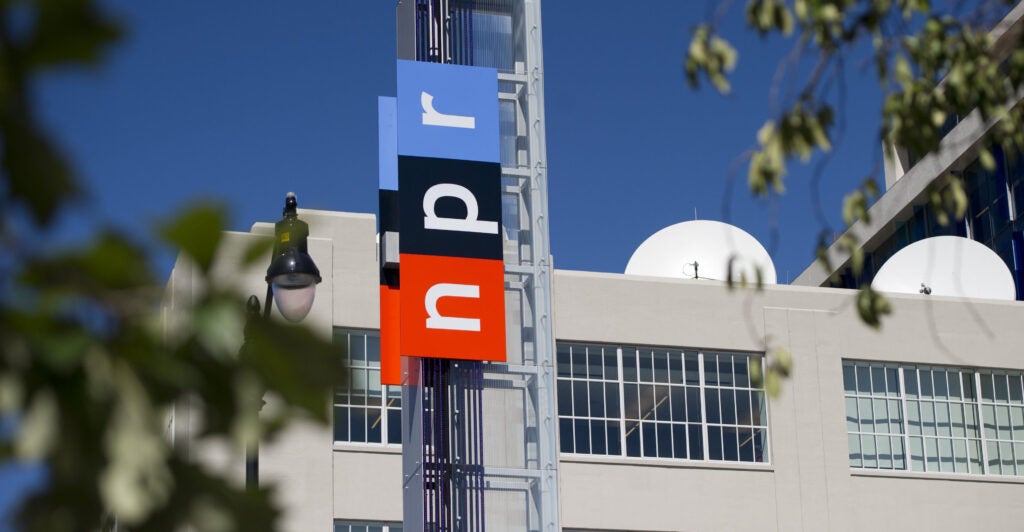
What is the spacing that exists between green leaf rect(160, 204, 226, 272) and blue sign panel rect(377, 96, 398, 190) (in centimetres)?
2716

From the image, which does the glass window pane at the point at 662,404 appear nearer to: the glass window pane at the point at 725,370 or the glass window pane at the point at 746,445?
the glass window pane at the point at 725,370

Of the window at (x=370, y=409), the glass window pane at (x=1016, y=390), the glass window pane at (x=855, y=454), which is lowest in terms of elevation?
the glass window pane at (x=855, y=454)

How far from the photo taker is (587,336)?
3177cm

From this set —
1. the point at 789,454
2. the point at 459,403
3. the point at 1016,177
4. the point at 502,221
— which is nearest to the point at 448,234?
the point at 502,221

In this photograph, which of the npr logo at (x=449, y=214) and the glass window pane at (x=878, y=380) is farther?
the glass window pane at (x=878, y=380)

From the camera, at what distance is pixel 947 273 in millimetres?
38156

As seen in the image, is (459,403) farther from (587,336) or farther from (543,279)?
(587,336)

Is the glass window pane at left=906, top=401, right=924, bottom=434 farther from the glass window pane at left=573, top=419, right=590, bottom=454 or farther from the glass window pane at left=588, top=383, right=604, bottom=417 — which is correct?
the glass window pane at left=573, top=419, right=590, bottom=454

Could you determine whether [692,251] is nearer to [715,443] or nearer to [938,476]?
[715,443]

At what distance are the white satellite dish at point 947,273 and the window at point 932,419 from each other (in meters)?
3.80

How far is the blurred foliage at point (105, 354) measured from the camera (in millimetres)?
2271

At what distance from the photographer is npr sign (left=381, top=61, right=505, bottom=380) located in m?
27.0

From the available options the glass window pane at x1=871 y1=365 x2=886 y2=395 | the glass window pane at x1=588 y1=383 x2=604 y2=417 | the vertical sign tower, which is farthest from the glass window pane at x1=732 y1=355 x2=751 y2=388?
the vertical sign tower

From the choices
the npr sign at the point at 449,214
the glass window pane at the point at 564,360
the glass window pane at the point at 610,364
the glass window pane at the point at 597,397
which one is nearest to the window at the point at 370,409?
the npr sign at the point at 449,214
